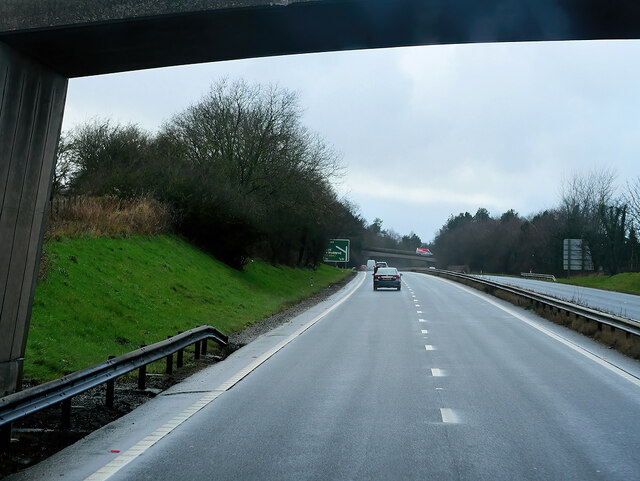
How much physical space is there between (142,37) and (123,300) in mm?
11853

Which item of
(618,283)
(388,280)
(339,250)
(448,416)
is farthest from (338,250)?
(448,416)

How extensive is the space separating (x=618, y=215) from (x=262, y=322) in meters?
65.6

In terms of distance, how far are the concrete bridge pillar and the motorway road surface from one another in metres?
1.69

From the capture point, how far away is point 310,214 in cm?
4550

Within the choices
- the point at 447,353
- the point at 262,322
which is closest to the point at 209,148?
the point at 262,322

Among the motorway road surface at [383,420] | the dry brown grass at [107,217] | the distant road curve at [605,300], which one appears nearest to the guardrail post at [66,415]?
the motorway road surface at [383,420]

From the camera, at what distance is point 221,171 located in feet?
138

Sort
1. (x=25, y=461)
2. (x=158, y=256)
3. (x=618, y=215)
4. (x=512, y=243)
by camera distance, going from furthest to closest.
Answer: (x=512, y=243)
(x=618, y=215)
(x=158, y=256)
(x=25, y=461)

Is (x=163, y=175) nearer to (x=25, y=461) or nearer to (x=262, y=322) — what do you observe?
(x=262, y=322)

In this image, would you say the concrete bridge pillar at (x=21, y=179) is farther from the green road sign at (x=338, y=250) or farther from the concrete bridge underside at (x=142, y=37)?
the green road sign at (x=338, y=250)

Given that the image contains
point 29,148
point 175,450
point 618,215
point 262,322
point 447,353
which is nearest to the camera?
point 175,450

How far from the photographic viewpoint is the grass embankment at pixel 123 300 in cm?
1317

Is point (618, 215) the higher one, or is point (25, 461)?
point (618, 215)

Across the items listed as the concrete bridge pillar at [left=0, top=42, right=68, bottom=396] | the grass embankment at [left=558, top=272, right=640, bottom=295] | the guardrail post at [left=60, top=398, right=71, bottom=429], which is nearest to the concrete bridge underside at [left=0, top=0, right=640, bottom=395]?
the concrete bridge pillar at [left=0, top=42, right=68, bottom=396]
